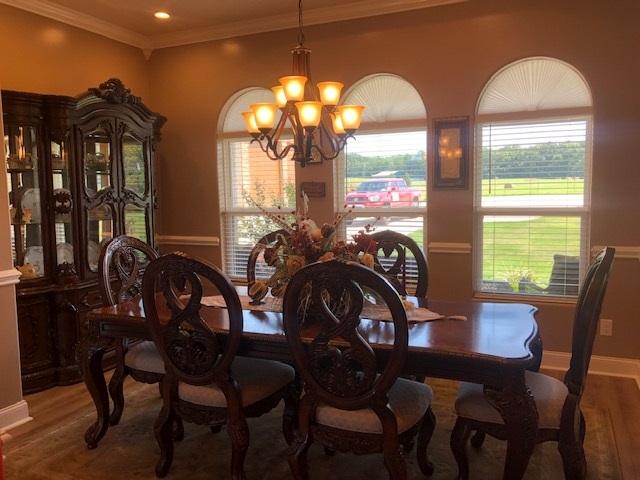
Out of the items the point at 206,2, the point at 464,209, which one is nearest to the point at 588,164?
the point at 464,209

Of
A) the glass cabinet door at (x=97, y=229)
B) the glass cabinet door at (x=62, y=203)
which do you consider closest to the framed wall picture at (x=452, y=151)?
the glass cabinet door at (x=97, y=229)

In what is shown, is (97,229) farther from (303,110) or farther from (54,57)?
(303,110)

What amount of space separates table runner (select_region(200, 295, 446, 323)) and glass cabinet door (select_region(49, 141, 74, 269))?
1.54 m

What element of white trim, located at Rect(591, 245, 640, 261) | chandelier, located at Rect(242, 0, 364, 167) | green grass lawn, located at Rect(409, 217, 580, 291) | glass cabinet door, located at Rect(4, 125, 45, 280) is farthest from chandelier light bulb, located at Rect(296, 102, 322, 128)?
white trim, located at Rect(591, 245, 640, 261)

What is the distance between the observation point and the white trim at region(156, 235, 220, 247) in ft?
16.8

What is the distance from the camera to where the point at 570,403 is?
2143 mm

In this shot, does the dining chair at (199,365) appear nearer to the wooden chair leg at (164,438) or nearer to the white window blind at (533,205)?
the wooden chair leg at (164,438)

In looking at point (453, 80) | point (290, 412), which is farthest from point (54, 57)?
point (290, 412)

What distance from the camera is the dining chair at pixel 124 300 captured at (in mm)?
2881

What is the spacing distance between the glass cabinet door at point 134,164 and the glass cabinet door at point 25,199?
29.8 inches

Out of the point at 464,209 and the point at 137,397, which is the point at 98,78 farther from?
the point at 464,209

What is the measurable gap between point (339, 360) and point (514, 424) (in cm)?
70

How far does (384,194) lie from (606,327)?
6.32 ft

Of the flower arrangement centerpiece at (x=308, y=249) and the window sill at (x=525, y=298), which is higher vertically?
the flower arrangement centerpiece at (x=308, y=249)
